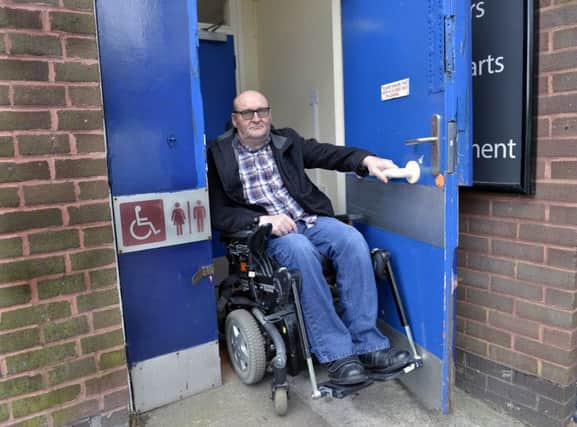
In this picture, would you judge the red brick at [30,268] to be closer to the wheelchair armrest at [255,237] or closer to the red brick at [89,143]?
the red brick at [89,143]

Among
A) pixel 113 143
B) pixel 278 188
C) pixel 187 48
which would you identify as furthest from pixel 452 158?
pixel 113 143

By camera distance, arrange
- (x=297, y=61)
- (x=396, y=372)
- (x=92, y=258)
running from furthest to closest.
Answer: (x=297, y=61) < (x=396, y=372) < (x=92, y=258)

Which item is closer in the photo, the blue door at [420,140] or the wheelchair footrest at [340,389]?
the blue door at [420,140]

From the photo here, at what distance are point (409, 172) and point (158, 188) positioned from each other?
1.16 m

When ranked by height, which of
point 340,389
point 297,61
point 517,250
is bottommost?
point 340,389

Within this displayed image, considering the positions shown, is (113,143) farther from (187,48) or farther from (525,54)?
(525,54)

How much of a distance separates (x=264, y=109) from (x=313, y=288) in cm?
102

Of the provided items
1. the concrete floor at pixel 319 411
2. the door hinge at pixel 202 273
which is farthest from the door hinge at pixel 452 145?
the door hinge at pixel 202 273

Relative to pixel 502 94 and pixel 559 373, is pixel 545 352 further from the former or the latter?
pixel 502 94

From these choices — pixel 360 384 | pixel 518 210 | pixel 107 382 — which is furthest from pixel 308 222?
pixel 107 382

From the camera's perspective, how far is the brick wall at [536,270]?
5.93 feet

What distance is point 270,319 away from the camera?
2203 millimetres

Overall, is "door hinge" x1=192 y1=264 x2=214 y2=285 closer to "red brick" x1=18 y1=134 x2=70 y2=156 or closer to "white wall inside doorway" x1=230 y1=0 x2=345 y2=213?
"red brick" x1=18 y1=134 x2=70 y2=156

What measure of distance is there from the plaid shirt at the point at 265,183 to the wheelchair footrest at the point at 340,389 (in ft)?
2.94
